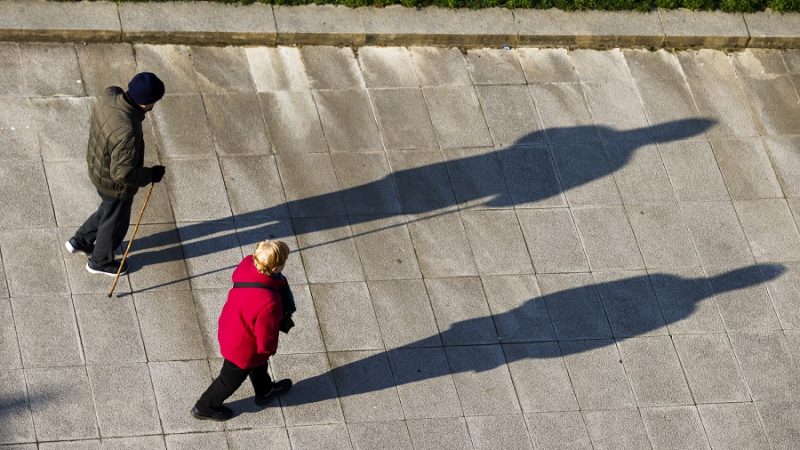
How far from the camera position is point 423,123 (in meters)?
11.4

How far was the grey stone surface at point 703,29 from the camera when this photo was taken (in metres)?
12.6

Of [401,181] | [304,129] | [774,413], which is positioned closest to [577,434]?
[774,413]

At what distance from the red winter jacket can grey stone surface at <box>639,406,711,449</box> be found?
3372 mm

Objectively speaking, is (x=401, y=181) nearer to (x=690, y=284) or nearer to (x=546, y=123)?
(x=546, y=123)

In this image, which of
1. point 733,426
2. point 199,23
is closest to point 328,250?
point 199,23

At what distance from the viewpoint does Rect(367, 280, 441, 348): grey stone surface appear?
32.5 feet

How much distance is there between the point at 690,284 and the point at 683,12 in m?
3.47

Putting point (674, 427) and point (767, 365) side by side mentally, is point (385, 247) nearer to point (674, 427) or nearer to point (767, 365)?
point (674, 427)

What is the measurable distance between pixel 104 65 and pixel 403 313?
3616mm

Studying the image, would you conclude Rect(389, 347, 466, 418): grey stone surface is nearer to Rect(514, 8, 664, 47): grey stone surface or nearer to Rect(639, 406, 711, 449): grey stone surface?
Rect(639, 406, 711, 449): grey stone surface

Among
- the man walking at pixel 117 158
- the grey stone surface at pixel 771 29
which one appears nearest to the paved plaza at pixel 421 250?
the man walking at pixel 117 158

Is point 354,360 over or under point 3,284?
under

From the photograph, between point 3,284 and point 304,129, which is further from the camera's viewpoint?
point 304,129

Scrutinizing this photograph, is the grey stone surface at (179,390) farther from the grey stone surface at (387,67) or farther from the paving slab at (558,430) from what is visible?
the grey stone surface at (387,67)
